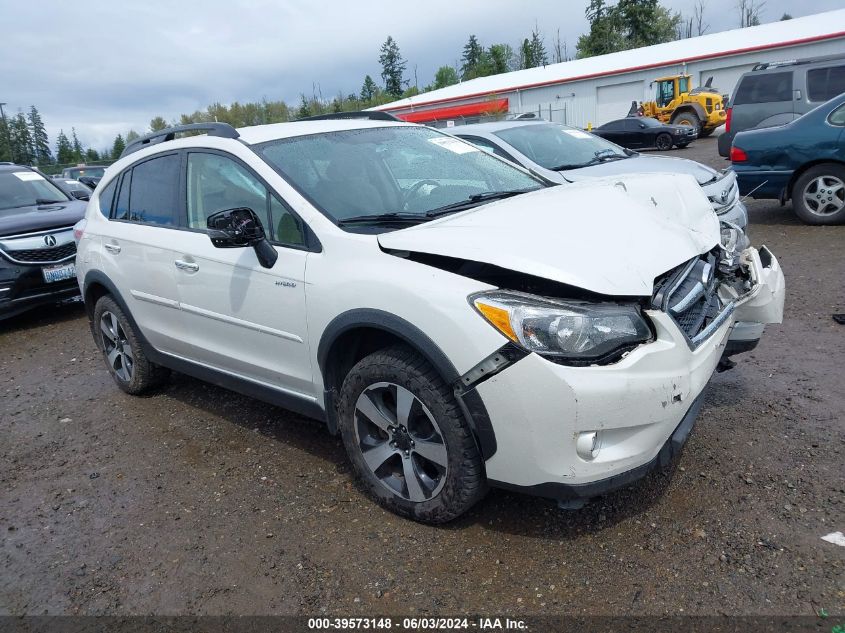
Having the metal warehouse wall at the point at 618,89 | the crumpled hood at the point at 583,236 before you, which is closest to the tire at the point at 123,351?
the crumpled hood at the point at 583,236

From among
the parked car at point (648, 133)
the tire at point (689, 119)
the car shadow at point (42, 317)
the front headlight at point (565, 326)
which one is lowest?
the car shadow at point (42, 317)

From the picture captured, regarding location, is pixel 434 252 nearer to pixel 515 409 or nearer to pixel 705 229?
pixel 515 409

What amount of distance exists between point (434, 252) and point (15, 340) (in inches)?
247

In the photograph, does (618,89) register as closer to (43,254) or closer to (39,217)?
(39,217)

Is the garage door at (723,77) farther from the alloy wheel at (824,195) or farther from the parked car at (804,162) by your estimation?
the alloy wheel at (824,195)

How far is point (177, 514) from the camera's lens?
3.37m

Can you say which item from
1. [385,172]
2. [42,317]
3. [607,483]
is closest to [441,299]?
[607,483]

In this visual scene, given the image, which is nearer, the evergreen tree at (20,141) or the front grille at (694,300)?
the front grille at (694,300)

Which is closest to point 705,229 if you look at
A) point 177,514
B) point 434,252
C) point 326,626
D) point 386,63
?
point 434,252

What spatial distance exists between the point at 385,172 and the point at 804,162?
22.3 ft

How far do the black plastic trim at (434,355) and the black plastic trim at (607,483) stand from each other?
22cm

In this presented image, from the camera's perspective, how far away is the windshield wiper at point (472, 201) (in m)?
3.30

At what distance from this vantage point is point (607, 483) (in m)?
2.56

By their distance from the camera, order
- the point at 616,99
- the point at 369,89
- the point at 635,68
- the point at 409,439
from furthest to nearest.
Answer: the point at 369,89, the point at 616,99, the point at 635,68, the point at 409,439
